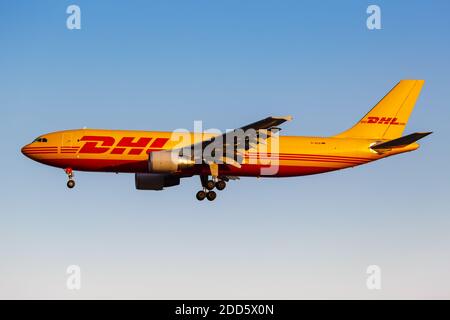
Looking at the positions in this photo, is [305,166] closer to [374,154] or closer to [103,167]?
[374,154]

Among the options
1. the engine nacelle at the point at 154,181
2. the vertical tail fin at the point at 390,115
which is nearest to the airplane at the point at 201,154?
the engine nacelle at the point at 154,181

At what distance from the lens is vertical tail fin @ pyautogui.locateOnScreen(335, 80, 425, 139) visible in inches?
2319

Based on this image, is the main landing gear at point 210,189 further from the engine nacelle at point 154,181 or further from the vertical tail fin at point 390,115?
the vertical tail fin at point 390,115

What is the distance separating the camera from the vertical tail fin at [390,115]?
193 feet

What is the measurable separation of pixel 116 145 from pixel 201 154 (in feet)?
18.0

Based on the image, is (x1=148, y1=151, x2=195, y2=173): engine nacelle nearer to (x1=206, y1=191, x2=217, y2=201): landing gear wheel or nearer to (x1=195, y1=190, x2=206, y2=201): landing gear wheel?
(x1=195, y1=190, x2=206, y2=201): landing gear wheel

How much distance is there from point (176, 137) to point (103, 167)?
513 centimetres

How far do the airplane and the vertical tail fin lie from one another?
37.6 inches

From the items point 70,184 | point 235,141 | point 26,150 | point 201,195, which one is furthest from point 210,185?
point 26,150

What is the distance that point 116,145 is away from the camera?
5278 cm

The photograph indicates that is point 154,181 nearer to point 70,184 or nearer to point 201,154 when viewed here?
point 201,154

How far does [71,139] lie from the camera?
53.2 metres
